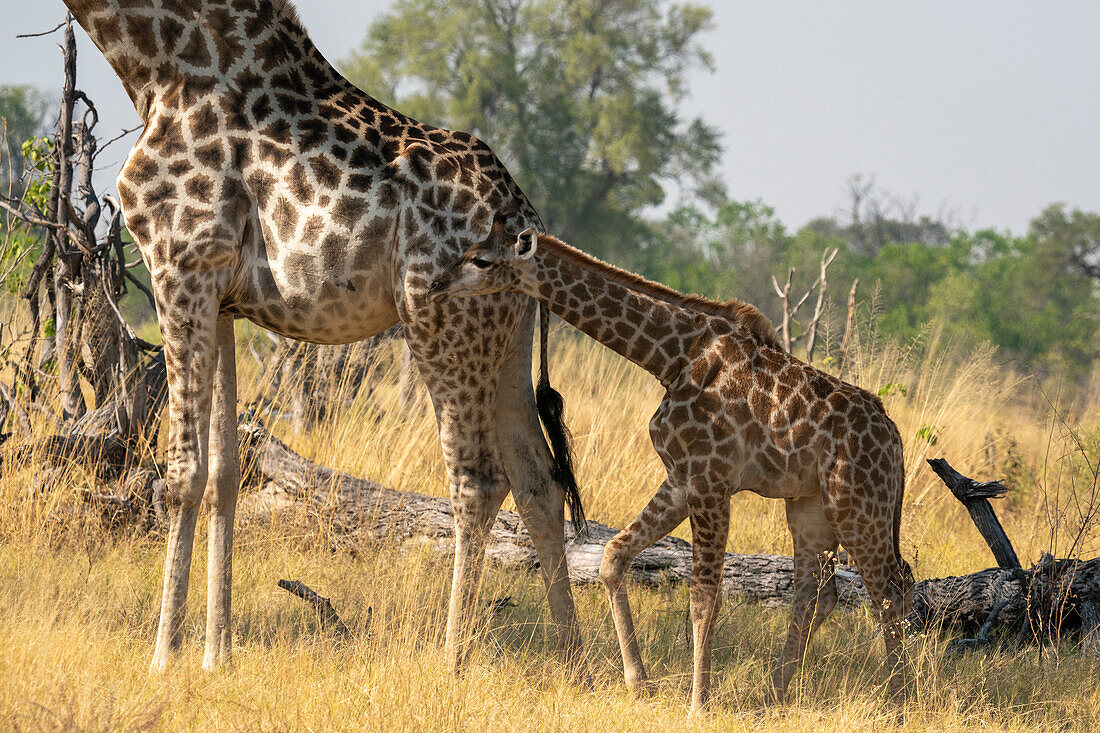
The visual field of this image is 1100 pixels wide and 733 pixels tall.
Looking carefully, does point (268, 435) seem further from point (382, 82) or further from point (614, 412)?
point (382, 82)

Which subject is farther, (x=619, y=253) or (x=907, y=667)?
(x=619, y=253)

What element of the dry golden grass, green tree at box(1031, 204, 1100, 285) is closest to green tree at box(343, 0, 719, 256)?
green tree at box(1031, 204, 1100, 285)

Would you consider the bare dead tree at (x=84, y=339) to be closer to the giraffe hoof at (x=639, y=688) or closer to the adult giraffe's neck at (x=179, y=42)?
the adult giraffe's neck at (x=179, y=42)

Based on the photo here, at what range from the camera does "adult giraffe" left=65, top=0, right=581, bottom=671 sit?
420 centimetres

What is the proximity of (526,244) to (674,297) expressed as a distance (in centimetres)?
78

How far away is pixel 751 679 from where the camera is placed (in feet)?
15.8

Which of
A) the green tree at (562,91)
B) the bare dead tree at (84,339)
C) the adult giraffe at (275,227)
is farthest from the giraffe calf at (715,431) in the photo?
the green tree at (562,91)

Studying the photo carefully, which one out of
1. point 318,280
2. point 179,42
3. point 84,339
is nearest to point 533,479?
point 318,280

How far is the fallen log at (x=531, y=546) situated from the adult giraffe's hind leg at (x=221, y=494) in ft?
5.94

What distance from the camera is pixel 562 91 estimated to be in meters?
27.7

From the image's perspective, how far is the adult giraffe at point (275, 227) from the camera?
4.20m

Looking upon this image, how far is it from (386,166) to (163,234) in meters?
1.04

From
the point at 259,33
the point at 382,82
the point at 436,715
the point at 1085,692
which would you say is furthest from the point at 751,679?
the point at 382,82

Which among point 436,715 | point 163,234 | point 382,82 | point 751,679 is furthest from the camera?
point 382,82
